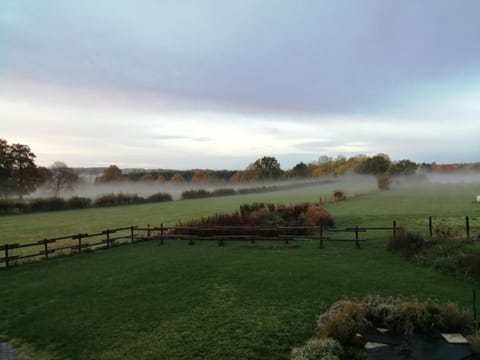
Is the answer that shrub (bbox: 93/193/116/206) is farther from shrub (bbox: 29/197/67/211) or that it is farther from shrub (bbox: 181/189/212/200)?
shrub (bbox: 181/189/212/200)

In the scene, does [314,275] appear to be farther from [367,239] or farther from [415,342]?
[367,239]

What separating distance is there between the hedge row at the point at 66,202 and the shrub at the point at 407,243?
45.3 meters

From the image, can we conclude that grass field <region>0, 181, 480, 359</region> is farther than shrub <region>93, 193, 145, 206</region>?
No

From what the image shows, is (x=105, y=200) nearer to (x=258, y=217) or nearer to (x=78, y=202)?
(x=78, y=202)

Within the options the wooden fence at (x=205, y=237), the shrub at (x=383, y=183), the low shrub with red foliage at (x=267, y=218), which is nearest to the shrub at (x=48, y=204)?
the wooden fence at (x=205, y=237)

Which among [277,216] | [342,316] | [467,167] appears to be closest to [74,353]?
[342,316]

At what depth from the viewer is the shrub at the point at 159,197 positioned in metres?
60.2

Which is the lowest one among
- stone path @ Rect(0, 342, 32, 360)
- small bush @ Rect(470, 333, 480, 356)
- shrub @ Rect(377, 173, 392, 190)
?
stone path @ Rect(0, 342, 32, 360)

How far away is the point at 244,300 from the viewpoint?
8453 mm

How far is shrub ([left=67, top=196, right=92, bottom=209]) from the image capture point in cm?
4941

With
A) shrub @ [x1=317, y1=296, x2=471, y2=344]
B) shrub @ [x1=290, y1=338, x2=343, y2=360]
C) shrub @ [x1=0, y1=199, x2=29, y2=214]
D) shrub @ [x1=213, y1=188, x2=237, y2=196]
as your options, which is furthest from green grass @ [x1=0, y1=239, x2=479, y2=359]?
shrub @ [x1=213, y1=188, x2=237, y2=196]

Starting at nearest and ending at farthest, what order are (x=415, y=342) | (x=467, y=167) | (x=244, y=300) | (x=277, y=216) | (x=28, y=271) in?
(x=415, y=342) < (x=244, y=300) < (x=28, y=271) < (x=277, y=216) < (x=467, y=167)

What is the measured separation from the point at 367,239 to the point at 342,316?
1255 cm

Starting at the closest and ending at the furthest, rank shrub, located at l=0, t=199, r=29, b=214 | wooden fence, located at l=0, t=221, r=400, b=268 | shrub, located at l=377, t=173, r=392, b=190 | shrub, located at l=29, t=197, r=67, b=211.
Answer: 1. wooden fence, located at l=0, t=221, r=400, b=268
2. shrub, located at l=0, t=199, r=29, b=214
3. shrub, located at l=29, t=197, r=67, b=211
4. shrub, located at l=377, t=173, r=392, b=190
